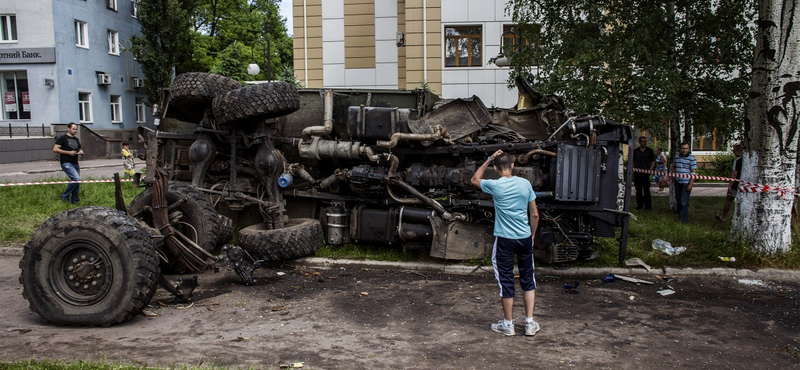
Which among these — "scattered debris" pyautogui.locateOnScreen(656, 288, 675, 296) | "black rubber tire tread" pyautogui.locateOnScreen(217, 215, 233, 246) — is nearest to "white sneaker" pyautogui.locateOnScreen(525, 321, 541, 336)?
"scattered debris" pyautogui.locateOnScreen(656, 288, 675, 296)

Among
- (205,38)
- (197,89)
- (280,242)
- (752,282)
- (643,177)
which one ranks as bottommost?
(752,282)

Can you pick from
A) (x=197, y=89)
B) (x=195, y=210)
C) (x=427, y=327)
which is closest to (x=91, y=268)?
(x=195, y=210)

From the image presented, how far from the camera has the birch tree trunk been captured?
8297 millimetres

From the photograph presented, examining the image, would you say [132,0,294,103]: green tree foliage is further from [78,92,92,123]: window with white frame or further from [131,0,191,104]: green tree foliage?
[78,92,92,123]: window with white frame

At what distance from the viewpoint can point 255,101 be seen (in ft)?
26.9

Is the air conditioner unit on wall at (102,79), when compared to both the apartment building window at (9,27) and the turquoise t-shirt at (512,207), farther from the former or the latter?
the turquoise t-shirt at (512,207)

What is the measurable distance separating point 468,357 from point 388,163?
4.08m

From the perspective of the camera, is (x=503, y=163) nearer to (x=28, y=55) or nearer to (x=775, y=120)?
(x=775, y=120)

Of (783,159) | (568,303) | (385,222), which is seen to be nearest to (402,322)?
(568,303)

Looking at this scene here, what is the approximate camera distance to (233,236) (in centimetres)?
942

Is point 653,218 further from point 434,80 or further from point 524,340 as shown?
point 434,80

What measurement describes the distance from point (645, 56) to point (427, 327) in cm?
807

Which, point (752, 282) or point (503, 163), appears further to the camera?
point (752, 282)

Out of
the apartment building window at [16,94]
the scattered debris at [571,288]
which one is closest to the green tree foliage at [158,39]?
the apartment building window at [16,94]
